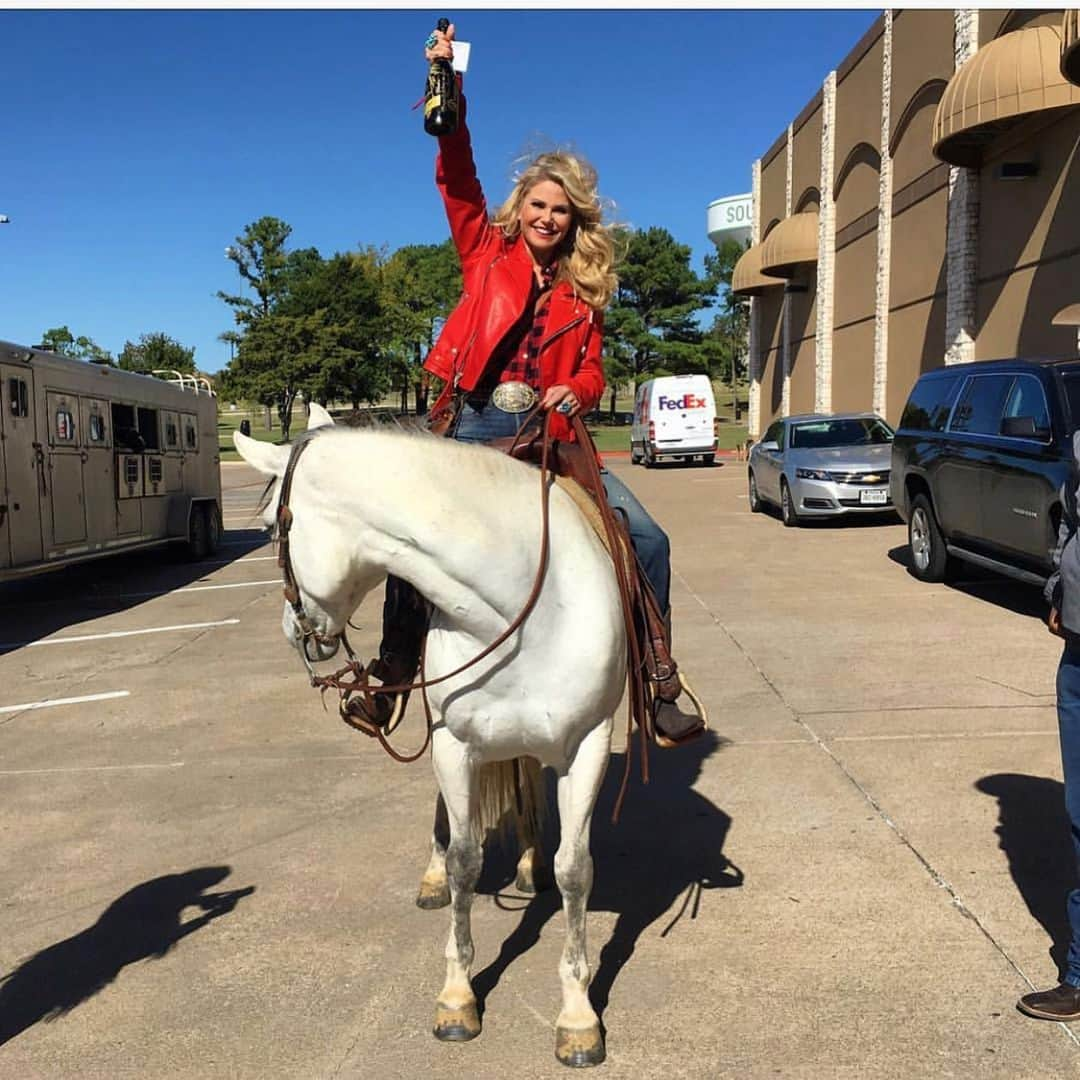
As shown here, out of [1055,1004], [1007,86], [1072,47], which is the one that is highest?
[1007,86]

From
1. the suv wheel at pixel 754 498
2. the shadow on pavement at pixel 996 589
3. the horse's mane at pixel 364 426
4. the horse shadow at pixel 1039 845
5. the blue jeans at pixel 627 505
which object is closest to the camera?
the horse's mane at pixel 364 426

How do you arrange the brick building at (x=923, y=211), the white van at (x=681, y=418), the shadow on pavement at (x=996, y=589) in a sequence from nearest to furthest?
the shadow on pavement at (x=996, y=589) < the brick building at (x=923, y=211) < the white van at (x=681, y=418)

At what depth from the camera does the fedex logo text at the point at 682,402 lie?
3216 centimetres

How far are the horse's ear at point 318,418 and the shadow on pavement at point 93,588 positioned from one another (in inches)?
274

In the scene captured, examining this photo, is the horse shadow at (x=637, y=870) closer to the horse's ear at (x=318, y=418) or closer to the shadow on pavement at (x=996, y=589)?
the horse's ear at (x=318, y=418)

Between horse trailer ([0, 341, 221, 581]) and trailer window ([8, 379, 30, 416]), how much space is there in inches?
0.4

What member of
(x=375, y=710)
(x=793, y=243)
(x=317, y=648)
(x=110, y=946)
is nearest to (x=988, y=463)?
(x=375, y=710)

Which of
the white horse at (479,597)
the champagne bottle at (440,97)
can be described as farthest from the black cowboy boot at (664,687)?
the champagne bottle at (440,97)

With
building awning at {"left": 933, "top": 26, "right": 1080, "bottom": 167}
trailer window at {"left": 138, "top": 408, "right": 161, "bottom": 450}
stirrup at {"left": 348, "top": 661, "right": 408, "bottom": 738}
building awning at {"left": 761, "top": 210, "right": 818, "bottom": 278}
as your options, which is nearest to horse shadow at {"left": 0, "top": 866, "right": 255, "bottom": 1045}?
stirrup at {"left": 348, "top": 661, "right": 408, "bottom": 738}

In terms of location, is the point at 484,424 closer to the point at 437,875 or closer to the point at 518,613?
the point at 518,613

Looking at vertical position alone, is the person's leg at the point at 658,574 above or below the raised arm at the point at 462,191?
below

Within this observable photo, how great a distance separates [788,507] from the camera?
1581 centimetres

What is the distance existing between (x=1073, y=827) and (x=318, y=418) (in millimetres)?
2595

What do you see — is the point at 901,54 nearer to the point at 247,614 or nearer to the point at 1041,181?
the point at 1041,181
